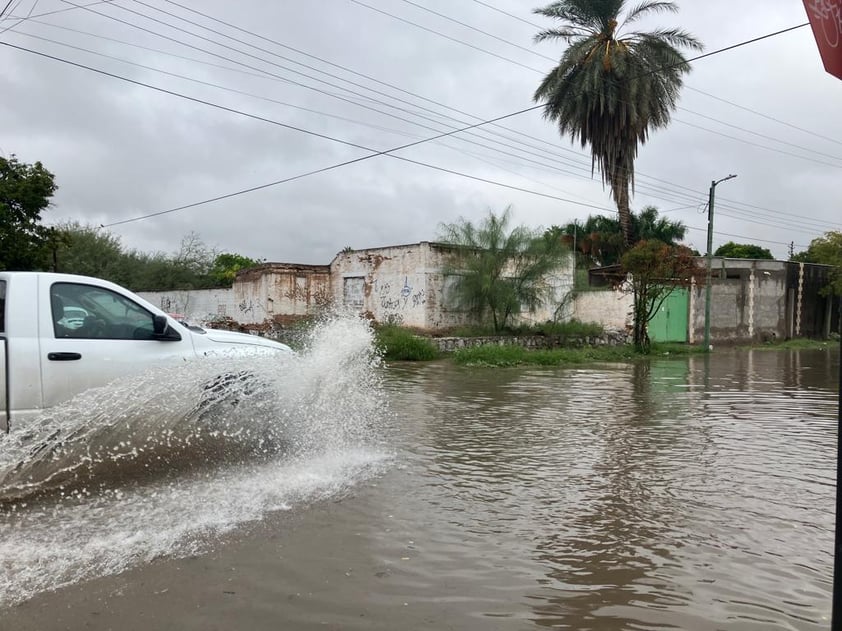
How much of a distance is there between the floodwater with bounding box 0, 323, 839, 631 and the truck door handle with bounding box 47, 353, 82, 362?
0.40 meters

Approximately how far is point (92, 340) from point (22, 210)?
695 inches

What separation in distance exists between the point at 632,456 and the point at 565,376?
9401 mm

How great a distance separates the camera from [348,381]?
23.8 feet

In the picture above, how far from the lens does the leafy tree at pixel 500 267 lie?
2484cm

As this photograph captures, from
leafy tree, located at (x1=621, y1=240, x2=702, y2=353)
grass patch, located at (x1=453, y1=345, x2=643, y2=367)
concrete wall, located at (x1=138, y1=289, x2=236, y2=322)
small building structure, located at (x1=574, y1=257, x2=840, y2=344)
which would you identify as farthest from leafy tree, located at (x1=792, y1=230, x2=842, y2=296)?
concrete wall, located at (x1=138, y1=289, x2=236, y2=322)

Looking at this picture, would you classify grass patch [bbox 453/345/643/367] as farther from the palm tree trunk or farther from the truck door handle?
the palm tree trunk

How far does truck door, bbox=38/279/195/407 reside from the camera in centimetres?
584

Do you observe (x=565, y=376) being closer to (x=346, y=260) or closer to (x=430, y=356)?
(x=430, y=356)

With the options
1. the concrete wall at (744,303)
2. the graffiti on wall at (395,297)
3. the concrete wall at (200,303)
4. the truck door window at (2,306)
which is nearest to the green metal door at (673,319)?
the concrete wall at (744,303)

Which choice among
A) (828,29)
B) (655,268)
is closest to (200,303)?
(655,268)

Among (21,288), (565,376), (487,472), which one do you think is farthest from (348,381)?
(565,376)

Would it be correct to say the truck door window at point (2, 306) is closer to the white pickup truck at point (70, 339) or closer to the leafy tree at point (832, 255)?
the white pickup truck at point (70, 339)

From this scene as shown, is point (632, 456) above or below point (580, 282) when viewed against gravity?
below

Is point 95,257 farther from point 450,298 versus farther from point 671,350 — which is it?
point 671,350
